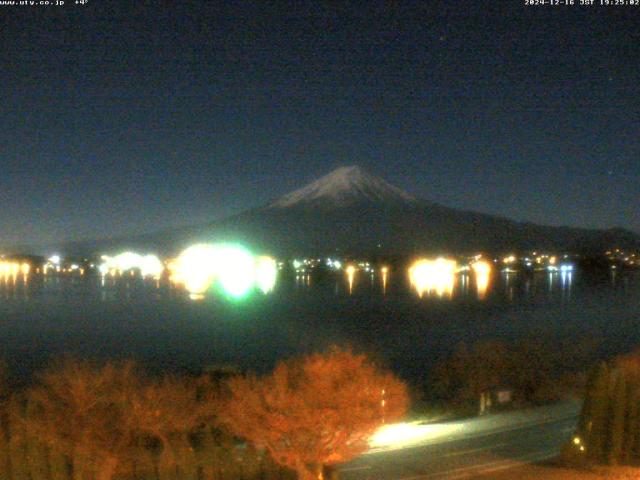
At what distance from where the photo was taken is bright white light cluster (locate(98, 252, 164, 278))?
65312 millimetres

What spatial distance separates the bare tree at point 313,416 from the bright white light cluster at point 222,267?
144 ft

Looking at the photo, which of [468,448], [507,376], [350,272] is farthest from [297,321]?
[350,272]

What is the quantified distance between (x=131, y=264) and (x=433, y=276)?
2557 cm

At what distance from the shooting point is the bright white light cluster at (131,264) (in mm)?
65312

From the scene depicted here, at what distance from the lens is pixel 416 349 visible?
24156mm

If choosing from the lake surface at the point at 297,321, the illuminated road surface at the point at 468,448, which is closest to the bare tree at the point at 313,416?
the illuminated road surface at the point at 468,448

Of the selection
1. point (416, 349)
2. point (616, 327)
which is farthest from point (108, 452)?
point (616, 327)

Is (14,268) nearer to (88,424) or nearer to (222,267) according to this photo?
(222,267)

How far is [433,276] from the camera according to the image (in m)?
56.5

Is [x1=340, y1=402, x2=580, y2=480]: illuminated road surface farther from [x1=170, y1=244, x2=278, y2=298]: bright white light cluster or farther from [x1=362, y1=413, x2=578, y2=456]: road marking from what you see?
[x1=170, y1=244, x2=278, y2=298]: bright white light cluster

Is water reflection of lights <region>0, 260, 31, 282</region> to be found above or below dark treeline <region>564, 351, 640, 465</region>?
above

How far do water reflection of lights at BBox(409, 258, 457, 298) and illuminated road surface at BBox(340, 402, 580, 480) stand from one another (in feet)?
92.1

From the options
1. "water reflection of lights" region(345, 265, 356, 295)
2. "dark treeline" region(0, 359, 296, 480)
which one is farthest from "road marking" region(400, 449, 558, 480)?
"water reflection of lights" region(345, 265, 356, 295)

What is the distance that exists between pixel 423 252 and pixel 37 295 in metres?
33.1
